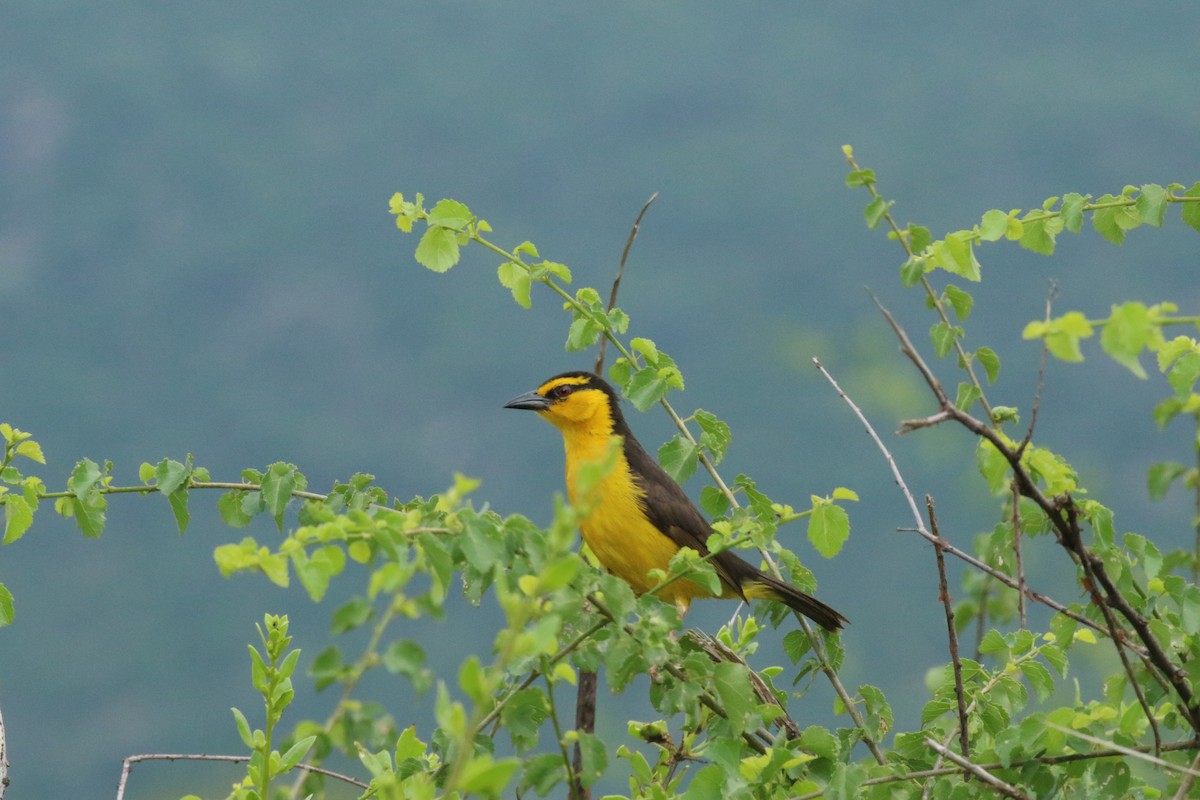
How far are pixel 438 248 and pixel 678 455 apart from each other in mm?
645

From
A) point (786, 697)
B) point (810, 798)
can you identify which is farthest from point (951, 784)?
point (786, 697)

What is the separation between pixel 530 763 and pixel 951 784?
858 millimetres

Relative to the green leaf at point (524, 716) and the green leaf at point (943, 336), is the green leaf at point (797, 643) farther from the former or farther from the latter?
the green leaf at point (524, 716)

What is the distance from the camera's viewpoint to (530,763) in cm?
177

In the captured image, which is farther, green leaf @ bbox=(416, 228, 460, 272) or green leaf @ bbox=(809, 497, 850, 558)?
green leaf @ bbox=(416, 228, 460, 272)

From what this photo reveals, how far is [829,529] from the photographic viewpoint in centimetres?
→ 213

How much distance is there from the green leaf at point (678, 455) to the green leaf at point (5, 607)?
4.12 feet

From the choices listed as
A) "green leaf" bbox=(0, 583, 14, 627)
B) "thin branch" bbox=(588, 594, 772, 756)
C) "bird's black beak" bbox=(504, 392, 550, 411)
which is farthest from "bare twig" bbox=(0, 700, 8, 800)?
"bird's black beak" bbox=(504, 392, 550, 411)

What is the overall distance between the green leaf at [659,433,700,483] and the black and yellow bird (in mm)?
1210

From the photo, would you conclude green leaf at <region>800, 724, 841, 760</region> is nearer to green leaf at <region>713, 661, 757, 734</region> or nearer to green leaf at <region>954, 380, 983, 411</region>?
green leaf at <region>713, 661, 757, 734</region>

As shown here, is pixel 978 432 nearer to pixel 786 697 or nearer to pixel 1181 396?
pixel 1181 396

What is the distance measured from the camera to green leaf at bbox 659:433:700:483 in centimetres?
290

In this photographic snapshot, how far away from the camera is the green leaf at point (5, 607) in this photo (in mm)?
2385

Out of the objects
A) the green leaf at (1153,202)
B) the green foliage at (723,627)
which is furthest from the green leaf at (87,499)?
the green leaf at (1153,202)
